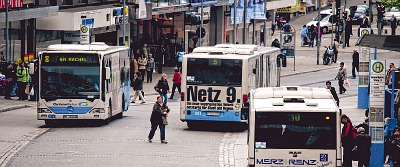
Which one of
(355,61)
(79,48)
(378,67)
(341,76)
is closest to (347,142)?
(378,67)

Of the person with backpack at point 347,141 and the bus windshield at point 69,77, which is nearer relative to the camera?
the person with backpack at point 347,141

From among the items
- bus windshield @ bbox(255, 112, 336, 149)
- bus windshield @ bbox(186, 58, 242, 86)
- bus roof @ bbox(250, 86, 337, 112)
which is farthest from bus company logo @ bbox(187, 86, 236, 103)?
bus windshield @ bbox(255, 112, 336, 149)

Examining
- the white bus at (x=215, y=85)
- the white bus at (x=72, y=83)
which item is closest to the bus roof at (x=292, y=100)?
the white bus at (x=215, y=85)

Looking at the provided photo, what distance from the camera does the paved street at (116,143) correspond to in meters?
30.3

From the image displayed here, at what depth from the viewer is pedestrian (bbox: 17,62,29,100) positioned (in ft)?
154

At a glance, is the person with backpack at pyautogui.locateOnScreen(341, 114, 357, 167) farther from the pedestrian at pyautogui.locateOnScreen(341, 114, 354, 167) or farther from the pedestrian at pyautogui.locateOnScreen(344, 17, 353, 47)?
the pedestrian at pyautogui.locateOnScreen(344, 17, 353, 47)

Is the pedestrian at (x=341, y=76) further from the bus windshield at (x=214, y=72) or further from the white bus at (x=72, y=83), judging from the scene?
the white bus at (x=72, y=83)

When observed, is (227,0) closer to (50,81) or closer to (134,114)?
(134,114)

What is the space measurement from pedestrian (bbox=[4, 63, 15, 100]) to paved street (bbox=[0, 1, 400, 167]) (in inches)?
44.2

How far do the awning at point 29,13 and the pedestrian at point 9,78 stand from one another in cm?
230

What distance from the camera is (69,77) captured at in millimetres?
37594

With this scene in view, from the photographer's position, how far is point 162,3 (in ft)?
216

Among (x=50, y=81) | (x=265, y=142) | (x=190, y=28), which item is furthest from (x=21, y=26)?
(x=265, y=142)

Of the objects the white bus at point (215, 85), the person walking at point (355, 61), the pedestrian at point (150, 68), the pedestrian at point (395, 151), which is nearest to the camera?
the pedestrian at point (395, 151)
